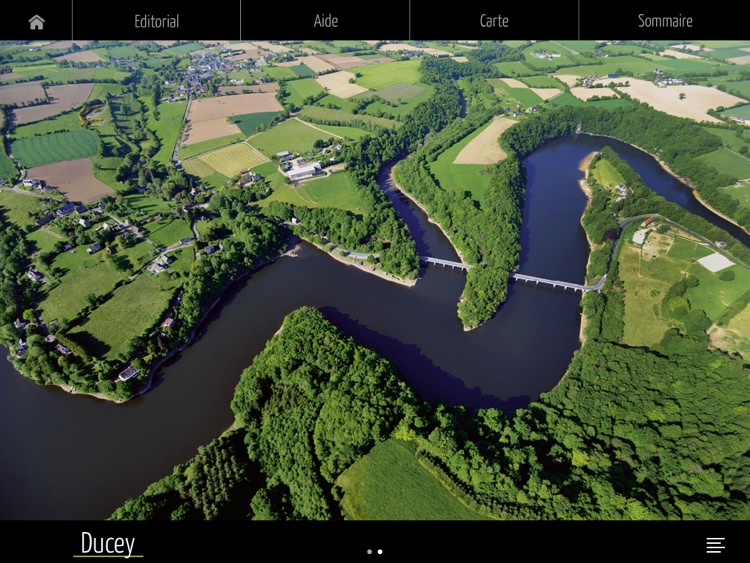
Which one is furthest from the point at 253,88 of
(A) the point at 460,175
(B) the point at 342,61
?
(A) the point at 460,175

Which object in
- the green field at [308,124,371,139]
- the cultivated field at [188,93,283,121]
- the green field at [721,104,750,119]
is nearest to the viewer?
the green field at [308,124,371,139]

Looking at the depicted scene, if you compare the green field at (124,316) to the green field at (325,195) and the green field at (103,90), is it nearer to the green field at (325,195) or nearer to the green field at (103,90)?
the green field at (325,195)

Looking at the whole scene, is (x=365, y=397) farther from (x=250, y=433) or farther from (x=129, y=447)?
(x=129, y=447)

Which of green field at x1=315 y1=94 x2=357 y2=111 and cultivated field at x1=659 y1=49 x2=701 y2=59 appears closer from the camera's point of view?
green field at x1=315 y1=94 x2=357 y2=111

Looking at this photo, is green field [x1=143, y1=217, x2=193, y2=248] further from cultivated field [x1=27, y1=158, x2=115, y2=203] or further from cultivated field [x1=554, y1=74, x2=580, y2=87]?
cultivated field [x1=554, y1=74, x2=580, y2=87]

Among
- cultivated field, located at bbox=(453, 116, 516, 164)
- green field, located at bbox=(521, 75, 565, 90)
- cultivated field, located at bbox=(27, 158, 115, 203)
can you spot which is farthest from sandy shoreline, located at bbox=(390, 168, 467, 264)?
green field, located at bbox=(521, 75, 565, 90)

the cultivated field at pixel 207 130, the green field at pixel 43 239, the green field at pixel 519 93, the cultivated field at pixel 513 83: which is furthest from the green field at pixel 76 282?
the cultivated field at pixel 513 83
